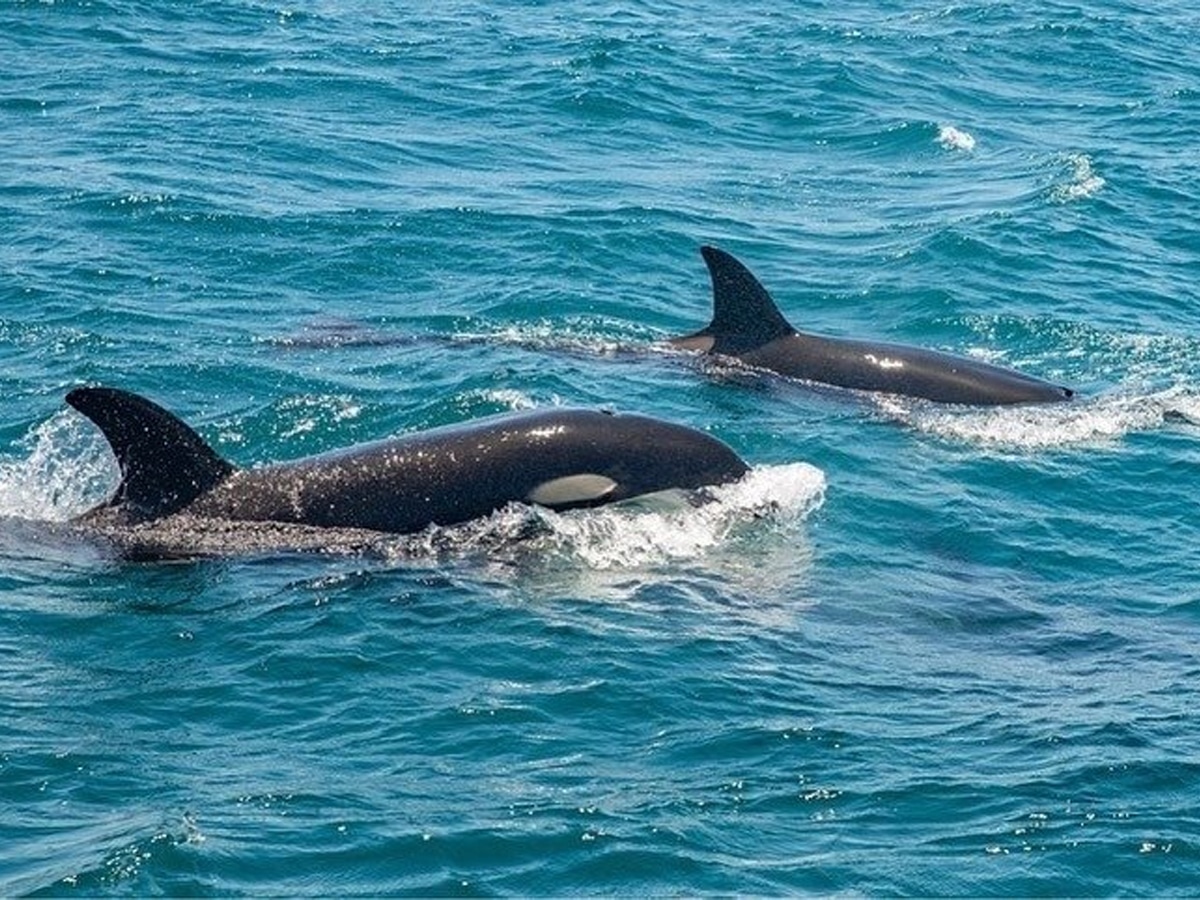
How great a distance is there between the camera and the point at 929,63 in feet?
135

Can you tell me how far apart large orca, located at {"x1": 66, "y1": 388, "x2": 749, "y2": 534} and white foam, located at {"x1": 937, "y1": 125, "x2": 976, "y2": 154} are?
18.9 metres

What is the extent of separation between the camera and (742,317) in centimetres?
2295

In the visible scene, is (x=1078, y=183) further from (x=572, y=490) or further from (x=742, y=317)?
(x=572, y=490)

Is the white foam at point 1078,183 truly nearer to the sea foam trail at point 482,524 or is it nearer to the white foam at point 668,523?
the sea foam trail at point 482,524

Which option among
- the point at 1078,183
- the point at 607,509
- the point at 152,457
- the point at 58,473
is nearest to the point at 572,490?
the point at 607,509

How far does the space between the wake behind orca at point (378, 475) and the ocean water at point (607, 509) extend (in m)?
0.27

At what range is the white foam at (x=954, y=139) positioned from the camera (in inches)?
1372

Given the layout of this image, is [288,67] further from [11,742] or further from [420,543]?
[11,742]

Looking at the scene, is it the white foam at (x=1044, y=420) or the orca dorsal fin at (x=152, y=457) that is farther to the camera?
the white foam at (x=1044, y=420)

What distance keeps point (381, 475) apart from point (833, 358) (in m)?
7.28

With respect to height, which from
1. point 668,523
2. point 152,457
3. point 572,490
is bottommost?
point 668,523

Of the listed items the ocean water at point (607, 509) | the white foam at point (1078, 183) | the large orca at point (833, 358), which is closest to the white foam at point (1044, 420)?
the ocean water at point (607, 509)

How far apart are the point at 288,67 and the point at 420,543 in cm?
2183

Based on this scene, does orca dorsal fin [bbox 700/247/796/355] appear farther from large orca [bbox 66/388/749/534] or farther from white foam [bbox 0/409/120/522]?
white foam [bbox 0/409/120/522]
